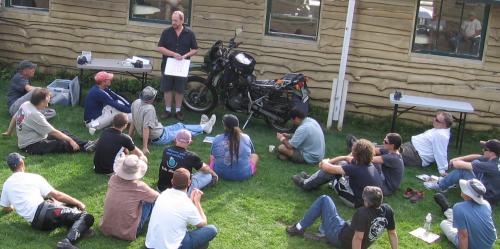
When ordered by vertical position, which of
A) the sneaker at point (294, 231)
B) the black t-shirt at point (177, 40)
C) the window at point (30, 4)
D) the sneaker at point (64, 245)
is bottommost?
the sneaker at point (64, 245)

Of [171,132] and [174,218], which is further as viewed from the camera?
[171,132]

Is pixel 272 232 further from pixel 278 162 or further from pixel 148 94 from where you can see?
pixel 148 94

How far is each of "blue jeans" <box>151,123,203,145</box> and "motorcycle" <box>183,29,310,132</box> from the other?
0.86 metres

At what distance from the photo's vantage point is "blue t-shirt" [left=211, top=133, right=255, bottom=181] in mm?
7969

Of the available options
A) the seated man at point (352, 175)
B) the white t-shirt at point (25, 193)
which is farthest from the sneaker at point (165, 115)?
the white t-shirt at point (25, 193)

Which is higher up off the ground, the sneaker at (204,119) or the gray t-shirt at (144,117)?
the gray t-shirt at (144,117)

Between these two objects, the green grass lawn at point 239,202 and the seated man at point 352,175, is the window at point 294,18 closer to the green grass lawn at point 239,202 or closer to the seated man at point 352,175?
the green grass lawn at point 239,202

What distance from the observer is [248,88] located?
1044 cm

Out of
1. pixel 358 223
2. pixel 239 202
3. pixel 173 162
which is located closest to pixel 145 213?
pixel 173 162

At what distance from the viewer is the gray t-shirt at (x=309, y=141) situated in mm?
8797

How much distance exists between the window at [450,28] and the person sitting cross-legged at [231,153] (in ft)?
15.3

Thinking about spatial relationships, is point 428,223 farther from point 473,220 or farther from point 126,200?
point 126,200

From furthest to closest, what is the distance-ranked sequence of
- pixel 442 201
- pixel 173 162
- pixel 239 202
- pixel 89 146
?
pixel 89 146, pixel 442 201, pixel 239 202, pixel 173 162

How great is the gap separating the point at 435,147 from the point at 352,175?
2487 mm
